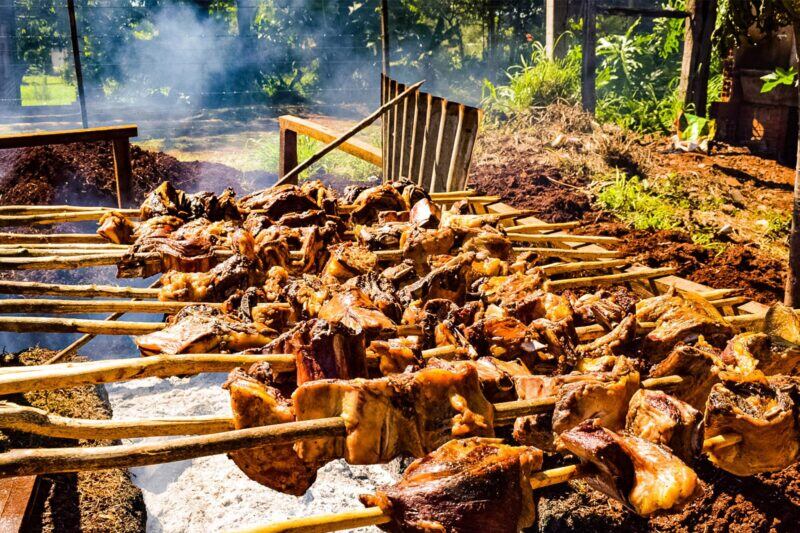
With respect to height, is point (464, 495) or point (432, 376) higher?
point (432, 376)

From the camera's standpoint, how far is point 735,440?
7.59 ft

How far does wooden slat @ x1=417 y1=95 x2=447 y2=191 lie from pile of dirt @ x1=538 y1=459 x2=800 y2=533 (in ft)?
14.3

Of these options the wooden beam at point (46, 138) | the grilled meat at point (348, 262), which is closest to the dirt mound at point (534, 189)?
the wooden beam at point (46, 138)

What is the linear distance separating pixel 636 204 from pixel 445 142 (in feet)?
10.7

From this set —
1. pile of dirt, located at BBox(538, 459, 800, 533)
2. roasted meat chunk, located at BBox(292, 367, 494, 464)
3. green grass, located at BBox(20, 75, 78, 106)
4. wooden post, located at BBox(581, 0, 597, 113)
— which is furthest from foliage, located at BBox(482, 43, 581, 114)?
green grass, located at BBox(20, 75, 78, 106)

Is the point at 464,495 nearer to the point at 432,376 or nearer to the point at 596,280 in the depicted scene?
the point at 432,376

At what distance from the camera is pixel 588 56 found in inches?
510

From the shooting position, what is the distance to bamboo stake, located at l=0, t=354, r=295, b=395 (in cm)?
188

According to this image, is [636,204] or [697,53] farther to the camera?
[697,53]

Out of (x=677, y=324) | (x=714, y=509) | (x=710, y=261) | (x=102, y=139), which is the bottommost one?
(x=714, y=509)

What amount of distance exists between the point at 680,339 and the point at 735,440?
2.19ft

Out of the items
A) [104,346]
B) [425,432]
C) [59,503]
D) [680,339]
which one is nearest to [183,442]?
[425,432]

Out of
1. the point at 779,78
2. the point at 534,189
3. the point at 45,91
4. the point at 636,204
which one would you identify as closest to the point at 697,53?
the point at 779,78

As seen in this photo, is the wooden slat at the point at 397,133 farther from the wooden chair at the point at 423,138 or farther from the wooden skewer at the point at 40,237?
the wooden skewer at the point at 40,237
